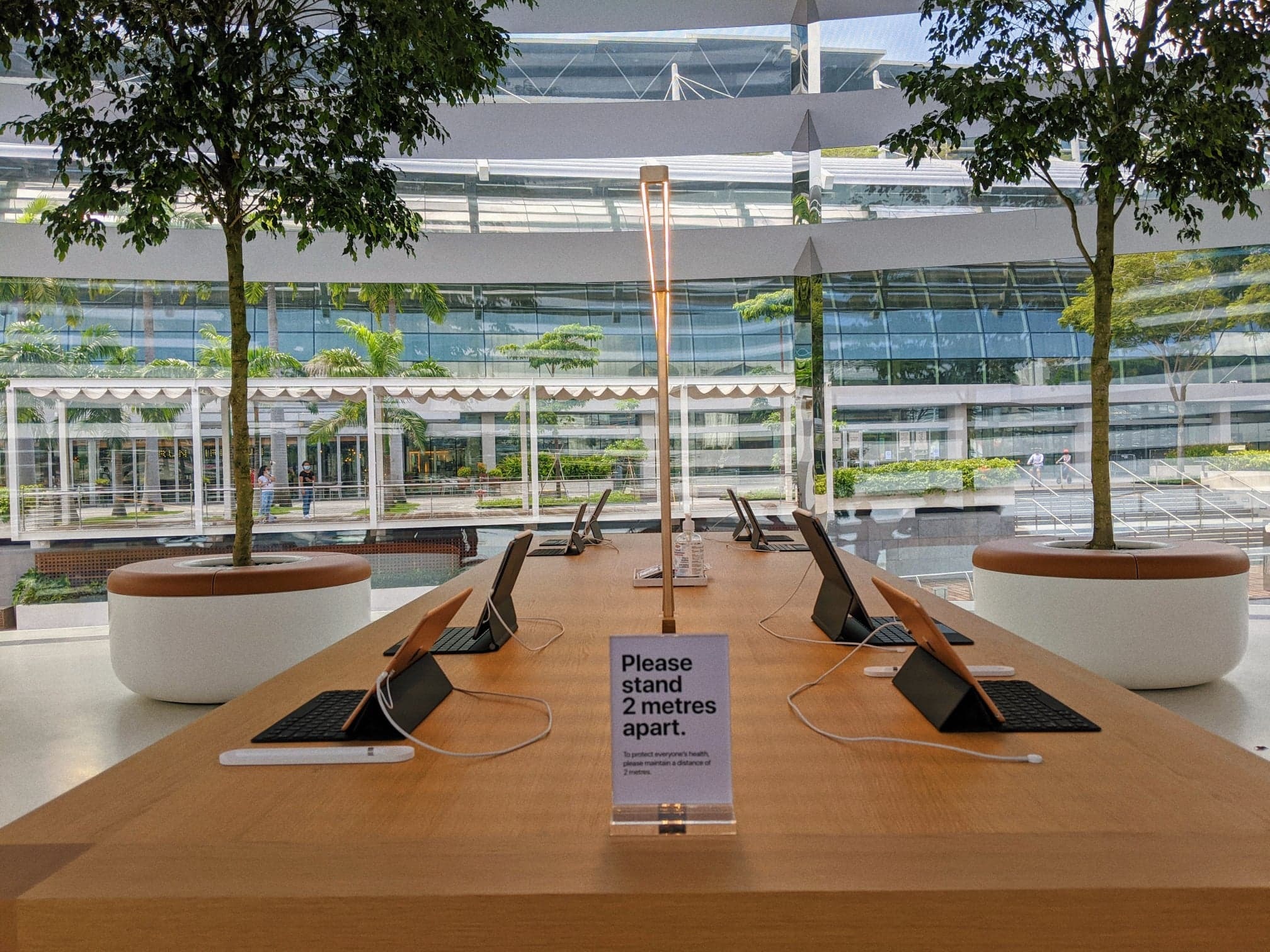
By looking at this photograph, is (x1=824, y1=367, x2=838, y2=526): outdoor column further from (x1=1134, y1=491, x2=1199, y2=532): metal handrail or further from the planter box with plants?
(x1=1134, y1=491, x2=1199, y2=532): metal handrail

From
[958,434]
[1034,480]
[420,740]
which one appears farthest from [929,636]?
[1034,480]

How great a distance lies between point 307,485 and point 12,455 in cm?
232

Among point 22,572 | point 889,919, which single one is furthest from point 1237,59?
point 22,572

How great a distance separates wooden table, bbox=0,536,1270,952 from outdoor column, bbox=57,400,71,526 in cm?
788

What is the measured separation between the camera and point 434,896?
1.03m

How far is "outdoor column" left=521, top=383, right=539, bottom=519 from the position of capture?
29.9ft

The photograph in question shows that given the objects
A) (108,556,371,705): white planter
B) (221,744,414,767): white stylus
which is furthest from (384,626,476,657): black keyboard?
(108,556,371,705): white planter

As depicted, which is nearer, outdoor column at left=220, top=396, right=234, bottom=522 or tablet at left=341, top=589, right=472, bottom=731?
tablet at left=341, top=589, right=472, bottom=731

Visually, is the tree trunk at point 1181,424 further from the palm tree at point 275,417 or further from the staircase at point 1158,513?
the palm tree at point 275,417

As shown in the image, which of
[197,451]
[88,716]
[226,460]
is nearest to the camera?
[88,716]

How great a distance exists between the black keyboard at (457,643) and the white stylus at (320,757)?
695 mm

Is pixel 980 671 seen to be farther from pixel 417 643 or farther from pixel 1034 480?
pixel 1034 480

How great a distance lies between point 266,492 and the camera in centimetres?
904

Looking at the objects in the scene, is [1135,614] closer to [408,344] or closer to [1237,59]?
[1237,59]
